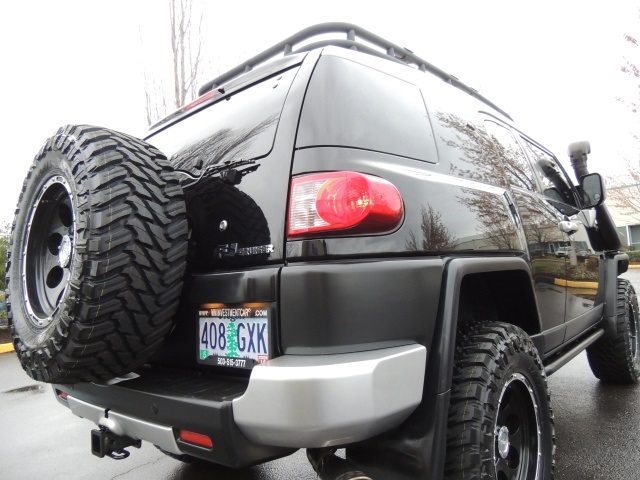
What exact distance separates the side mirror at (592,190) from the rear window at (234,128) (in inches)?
132

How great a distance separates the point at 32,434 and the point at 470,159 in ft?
13.1

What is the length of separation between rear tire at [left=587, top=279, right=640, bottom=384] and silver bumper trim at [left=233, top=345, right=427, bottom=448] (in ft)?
11.3

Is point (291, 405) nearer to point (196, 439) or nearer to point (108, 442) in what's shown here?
point (196, 439)

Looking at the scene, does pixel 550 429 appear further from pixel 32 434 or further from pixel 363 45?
pixel 32 434

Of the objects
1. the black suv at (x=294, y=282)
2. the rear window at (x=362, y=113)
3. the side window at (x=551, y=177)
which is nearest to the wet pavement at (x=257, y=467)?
the black suv at (x=294, y=282)

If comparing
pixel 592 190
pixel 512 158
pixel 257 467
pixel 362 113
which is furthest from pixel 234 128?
pixel 592 190

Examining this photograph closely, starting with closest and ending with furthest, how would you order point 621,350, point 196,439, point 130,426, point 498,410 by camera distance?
point 196,439
point 130,426
point 498,410
point 621,350

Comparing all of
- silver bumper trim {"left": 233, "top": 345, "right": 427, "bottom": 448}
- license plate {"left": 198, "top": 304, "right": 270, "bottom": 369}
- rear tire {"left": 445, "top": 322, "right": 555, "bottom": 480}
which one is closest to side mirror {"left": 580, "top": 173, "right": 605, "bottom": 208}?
rear tire {"left": 445, "top": 322, "right": 555, "bottom": 480}

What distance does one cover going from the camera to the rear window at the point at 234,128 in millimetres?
1786

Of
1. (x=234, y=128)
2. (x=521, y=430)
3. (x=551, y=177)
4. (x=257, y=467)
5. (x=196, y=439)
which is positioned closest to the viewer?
(x=196, y=439)

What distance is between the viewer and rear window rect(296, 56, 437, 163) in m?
1.62

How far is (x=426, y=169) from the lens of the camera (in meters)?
1.85

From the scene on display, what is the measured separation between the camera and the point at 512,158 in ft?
9.09

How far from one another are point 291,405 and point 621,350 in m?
3.85
